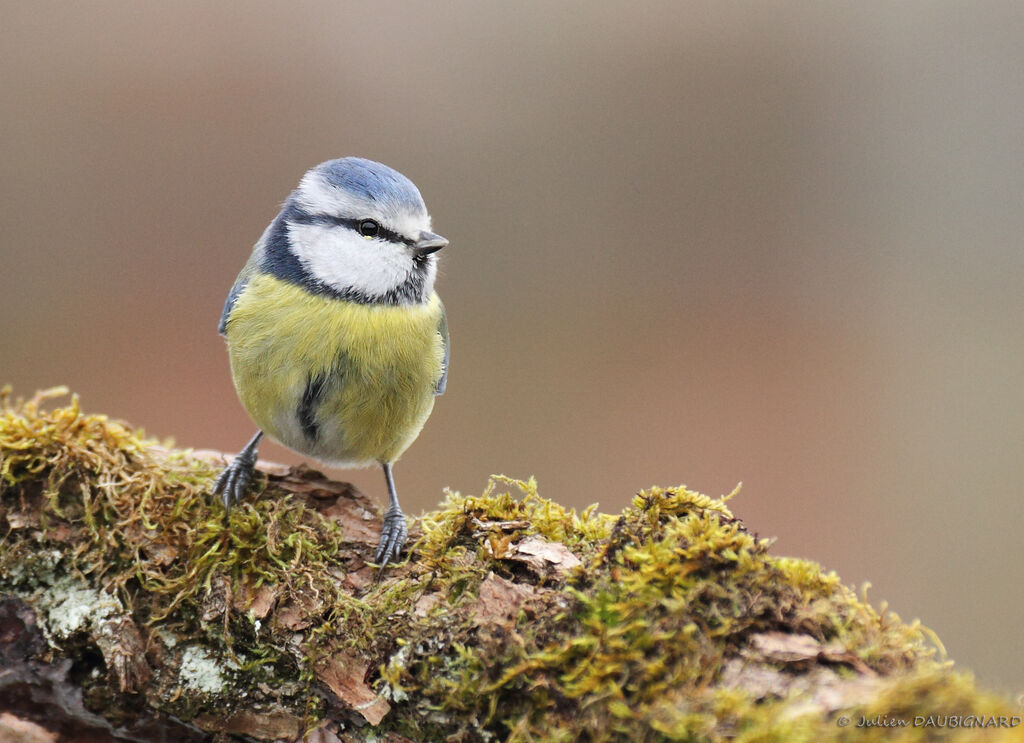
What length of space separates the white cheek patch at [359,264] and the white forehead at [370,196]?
0.05 meters

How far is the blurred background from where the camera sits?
11.3 ft

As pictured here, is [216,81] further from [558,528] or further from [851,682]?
[851,682]

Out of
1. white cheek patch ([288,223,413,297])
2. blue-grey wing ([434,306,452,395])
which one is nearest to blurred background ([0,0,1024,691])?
blue-grey wing ([434,306,452,395])

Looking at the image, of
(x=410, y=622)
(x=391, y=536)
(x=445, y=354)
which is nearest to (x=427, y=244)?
(x=445, y=354)

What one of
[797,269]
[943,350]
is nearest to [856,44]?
[797,269]

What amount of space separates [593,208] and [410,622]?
9.79 ft

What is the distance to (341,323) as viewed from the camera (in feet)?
5.60

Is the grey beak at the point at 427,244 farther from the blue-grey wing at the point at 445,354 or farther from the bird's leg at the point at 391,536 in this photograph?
the bird's leg at the point at 391,536

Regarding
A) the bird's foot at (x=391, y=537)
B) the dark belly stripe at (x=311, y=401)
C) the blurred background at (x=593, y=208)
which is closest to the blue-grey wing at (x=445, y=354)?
the dark belly stripe at (x=311, y=401)

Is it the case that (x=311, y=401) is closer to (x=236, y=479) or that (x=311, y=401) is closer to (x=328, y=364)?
(x=328, y=364)

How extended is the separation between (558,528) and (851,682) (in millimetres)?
538

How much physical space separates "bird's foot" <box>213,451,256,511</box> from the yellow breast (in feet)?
0.31

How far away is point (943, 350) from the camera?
3623 mm

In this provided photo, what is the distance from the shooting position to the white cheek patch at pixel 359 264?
5.70 ft
